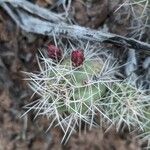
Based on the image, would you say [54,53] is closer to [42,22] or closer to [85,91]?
[85,91]

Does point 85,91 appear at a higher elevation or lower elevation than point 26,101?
higher

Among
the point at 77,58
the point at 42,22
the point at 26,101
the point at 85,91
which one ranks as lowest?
the point at 26,101

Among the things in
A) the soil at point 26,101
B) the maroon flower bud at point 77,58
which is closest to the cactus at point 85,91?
the maroon flower bud at point 77,58

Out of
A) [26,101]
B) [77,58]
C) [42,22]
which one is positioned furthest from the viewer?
[26,101]

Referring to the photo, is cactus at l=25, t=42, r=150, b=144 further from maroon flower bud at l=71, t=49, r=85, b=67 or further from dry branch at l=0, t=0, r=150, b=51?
dry branch at l=0, t=0, r=150, b=51

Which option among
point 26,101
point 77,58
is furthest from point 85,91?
point 26,101

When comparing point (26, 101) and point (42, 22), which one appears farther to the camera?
point (26, 101)
